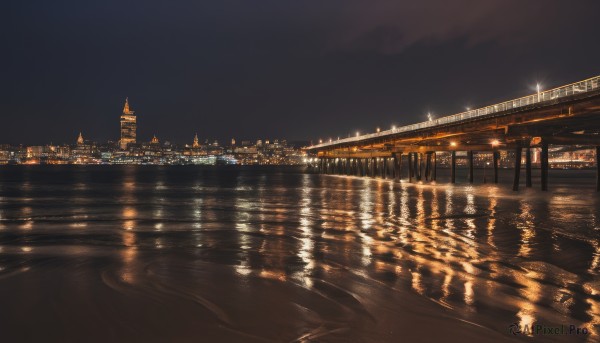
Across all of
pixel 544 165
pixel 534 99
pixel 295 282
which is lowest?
pixel 295 282

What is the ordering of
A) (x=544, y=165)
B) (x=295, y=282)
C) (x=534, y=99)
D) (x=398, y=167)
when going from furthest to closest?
(x=398, y=167) < (x=544, y=165) < (x=534, y=99) < (x=295, y=282)

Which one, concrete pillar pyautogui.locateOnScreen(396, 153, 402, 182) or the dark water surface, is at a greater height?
concrete pillar pyautogui.locateOnScreen(396, 153, 402, 182)

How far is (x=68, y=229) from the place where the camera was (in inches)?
827

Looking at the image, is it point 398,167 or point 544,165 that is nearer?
point 544,165

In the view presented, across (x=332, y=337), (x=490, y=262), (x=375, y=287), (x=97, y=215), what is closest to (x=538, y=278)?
(x=490, y=262)

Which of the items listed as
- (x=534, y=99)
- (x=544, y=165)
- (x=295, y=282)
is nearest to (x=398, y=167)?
(x=544, y=165)

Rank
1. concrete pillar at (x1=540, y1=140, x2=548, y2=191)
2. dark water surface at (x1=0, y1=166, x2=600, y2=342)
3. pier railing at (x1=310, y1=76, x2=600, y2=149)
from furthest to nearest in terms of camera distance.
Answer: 1. concrete pillar at (x1=540, y1=140, x2=548, y2=191)
2. pier railing at (x1=310, y1=76, x2=600, y2=149)
3. dark water surface at (x1=0, y1=166, x2=600, y2=342)

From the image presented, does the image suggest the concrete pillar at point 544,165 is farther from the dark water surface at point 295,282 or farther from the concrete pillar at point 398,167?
the concrete pillar at point 398,167

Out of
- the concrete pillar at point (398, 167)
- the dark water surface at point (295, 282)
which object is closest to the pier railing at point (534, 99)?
the concrete pillar at point (398, 167)

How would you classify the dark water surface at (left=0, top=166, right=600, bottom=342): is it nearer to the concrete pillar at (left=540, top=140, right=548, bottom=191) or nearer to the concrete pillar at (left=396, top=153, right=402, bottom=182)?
the concrete pillar at (left=540, top=140, right=548, bottom=191)

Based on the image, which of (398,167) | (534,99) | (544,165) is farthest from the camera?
(398,167)

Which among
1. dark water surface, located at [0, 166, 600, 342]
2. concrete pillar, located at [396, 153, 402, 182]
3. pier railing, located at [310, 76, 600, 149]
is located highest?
pier railing, located at [310, 76, 600, 149]

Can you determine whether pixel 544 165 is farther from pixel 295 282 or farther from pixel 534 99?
pixel 295 282

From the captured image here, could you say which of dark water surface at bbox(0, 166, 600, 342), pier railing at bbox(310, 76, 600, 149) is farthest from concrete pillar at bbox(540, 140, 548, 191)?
dark water surface at bbox(0, 166, 600, 342)
